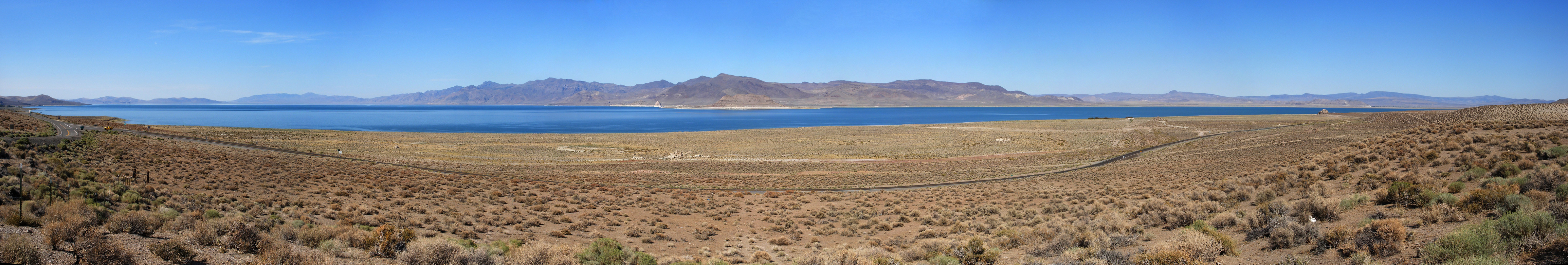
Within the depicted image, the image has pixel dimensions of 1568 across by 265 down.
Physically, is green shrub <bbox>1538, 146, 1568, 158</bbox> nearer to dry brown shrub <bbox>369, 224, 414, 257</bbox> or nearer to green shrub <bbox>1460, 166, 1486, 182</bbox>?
green shrub <bbox>1460, 166, 1486, 182</bbox>

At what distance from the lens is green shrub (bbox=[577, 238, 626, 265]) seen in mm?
7973

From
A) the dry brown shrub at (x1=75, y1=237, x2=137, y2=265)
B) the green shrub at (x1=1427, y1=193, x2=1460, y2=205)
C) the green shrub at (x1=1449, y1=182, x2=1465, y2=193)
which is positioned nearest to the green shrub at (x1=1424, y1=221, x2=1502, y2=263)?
the green shrub at (x1=1427, y1=193, x2=1460, y2=205)

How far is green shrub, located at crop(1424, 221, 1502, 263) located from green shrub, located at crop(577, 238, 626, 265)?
327 inches

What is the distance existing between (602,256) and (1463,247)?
8.91 m

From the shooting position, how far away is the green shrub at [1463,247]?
5.09m

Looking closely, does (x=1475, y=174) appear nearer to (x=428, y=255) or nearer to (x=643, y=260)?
(x=643, y=260)

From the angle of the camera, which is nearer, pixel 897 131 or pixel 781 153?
pixel 781 153

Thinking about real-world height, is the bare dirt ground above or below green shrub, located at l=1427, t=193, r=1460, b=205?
below

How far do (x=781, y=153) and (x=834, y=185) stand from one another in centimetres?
1596

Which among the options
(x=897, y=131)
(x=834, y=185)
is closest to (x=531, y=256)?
(x=834, y=185)

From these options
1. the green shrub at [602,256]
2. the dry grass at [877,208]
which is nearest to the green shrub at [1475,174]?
the dry grass at [877,208]

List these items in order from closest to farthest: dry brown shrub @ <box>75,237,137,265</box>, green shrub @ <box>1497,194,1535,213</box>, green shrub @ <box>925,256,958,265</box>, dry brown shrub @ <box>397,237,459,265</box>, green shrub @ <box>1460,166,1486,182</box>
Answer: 1. dry brown shrub @ <box>75,237,137,265</box>
2. green shrub @ <box>1497,194,1535,213</box>
3. dry brown shrub @ <box>397,237,459,265</box>
4. green shrub @ <box>925,256,958,265</box>
5. green shrub @ <box>1460,166,1486,182</box>

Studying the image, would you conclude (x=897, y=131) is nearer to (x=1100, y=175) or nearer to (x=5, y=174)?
(x=1100, y=175)

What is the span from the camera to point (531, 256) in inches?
283
